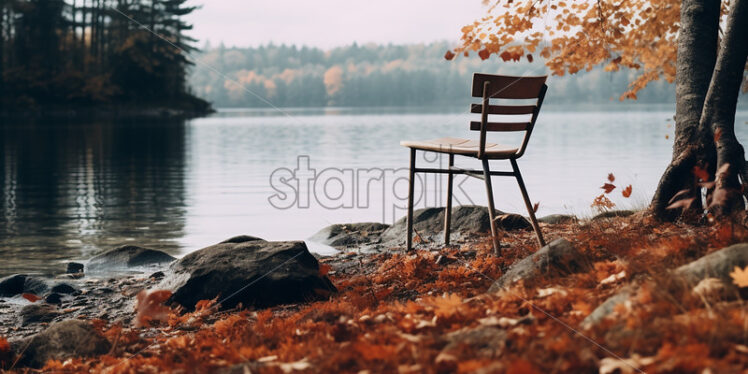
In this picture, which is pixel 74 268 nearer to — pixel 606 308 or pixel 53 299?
pixel 53 299

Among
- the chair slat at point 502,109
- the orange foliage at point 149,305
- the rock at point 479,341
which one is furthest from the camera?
the chair slat at point 502,109

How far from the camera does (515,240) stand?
6863mm

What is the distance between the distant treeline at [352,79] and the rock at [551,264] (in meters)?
128

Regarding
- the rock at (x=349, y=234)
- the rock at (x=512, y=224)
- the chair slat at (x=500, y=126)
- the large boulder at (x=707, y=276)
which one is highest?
the chair slat at (x=500, y=126)

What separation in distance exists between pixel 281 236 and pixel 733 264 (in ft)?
27.8

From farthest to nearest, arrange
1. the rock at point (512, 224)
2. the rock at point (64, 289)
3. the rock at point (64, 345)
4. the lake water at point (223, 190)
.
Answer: the lake water at point (223, 190) → the rock at point (512, 224) → the rock at point (64, 289) → the rock at point (64, 345)

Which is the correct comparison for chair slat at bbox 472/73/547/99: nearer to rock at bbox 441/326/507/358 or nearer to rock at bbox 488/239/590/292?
rock at bbox 488/239/590/292

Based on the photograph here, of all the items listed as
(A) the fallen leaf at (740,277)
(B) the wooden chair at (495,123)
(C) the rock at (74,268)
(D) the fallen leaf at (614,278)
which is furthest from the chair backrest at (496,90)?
(C) the rock at (74,268)

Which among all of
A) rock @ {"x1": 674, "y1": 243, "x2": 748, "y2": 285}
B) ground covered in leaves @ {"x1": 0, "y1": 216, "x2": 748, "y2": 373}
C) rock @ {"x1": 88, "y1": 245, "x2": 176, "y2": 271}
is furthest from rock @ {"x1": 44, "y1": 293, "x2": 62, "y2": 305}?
rock @ {"x1": 674, "y1": 243, "x2": 748, "y2": 285}

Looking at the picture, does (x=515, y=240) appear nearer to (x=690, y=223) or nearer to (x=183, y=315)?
(x=690, y=223)

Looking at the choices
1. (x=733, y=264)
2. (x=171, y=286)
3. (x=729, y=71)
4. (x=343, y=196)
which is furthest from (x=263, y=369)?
(x=343, y=196)

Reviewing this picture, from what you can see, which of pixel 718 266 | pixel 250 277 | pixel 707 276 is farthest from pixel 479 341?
pixel 250 277

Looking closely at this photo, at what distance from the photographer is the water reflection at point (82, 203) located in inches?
397

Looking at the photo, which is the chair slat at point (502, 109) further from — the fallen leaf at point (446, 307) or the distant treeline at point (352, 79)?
the distant treeline at point (352, 79)
